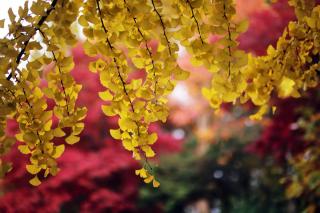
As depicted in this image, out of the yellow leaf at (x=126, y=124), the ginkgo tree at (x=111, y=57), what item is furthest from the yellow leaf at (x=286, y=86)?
the yellow leaf at (x=126, y=124)

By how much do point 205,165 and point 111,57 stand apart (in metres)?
6.44

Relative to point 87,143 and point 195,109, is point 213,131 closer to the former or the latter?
point 195,109

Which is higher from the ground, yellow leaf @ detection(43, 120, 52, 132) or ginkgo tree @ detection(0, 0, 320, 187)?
ginkgo tree @ detection(0, 0, 320, 187)

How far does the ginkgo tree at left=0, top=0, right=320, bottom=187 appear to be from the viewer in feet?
4.57

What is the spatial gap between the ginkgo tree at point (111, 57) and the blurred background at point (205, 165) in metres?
1.48

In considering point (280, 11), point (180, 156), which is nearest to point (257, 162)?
point (180, 156)

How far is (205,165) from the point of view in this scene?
7.75 m

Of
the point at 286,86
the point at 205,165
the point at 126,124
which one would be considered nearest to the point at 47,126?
the point at 126,124

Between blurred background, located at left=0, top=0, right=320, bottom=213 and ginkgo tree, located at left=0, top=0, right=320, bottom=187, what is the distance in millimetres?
1481

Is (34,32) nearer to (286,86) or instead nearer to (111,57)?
(111,57)

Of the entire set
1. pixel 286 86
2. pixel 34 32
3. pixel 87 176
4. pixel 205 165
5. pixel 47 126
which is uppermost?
pixel 205 165

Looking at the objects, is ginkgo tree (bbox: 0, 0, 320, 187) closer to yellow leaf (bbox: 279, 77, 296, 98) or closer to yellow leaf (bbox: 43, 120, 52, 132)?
yellow leaf (bbox: 43, 120, 52, 132)

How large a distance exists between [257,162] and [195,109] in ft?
8.06

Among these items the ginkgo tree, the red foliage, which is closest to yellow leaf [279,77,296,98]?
the ginkgo tree
